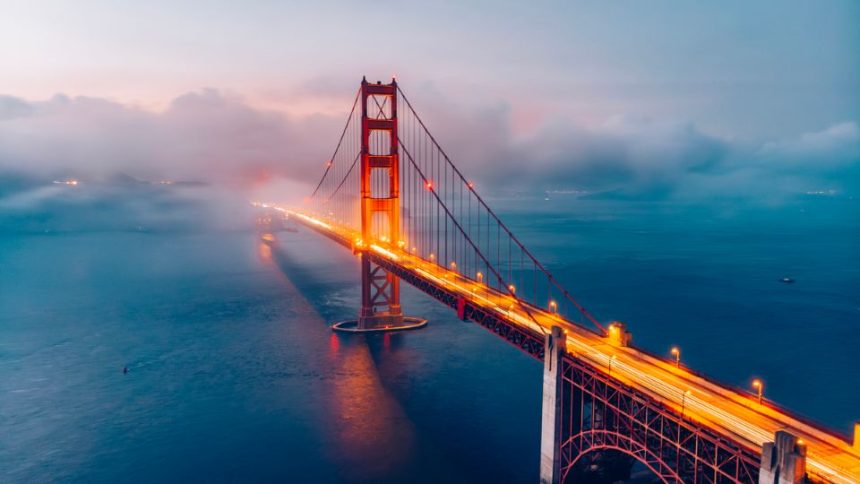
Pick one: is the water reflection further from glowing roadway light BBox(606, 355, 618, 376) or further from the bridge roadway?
glowing roadway light BBox(606, 355, 618, 376)

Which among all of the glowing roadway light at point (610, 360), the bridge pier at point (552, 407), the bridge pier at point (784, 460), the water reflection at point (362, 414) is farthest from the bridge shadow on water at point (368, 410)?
the bridge pier at point (784, 460)

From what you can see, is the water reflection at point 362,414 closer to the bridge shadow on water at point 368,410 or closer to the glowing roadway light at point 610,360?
the bridge shadow on water at point 368,410

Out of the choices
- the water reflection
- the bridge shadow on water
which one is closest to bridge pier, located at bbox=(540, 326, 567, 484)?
the bridge shadow on water

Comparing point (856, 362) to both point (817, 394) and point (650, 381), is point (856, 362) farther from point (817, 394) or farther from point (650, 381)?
point (650, 381)

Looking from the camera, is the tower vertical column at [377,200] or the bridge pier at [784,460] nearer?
the bridge pier at [784,460]

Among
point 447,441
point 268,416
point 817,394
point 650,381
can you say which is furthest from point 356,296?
point 650,381

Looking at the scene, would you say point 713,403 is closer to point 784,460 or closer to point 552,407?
point 784,460

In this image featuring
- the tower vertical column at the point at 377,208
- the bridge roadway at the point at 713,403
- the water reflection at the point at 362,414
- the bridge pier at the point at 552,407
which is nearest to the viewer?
the bridge roadway at the point at 713,403

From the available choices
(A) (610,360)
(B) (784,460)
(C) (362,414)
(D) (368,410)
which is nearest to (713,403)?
(A) (610,360)
